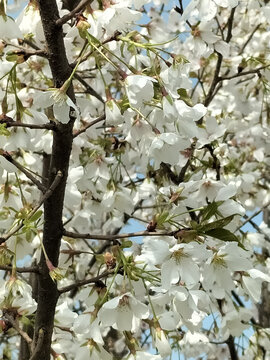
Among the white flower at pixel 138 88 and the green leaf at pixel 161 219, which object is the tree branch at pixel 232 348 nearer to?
the green leaf at pixel 161 219

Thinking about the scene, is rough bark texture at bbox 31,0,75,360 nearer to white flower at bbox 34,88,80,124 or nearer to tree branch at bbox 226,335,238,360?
white flower at bbox 34,88,80,124

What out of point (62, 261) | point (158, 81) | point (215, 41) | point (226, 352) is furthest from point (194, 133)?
point (226, 352)

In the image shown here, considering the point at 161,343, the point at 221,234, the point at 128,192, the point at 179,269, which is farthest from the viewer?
the point at 128,192

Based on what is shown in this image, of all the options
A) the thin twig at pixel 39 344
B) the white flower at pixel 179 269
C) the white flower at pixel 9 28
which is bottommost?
the thin twig at pixel 39 344

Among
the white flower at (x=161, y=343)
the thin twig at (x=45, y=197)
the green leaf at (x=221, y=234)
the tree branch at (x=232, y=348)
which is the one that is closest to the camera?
the green leaf at (x=221, y=234)

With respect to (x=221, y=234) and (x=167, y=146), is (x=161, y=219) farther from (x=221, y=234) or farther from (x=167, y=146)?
(x=167, y=146)

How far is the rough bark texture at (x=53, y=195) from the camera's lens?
1535mm

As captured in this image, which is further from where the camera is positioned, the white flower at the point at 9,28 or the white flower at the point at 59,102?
the white flower at the point at 9,28

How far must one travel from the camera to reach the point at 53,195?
167 centimetres

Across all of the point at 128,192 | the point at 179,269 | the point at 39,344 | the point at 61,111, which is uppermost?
the point at 128,192

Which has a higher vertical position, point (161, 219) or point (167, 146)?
point (167, 146)

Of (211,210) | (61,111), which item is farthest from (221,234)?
(61,111)

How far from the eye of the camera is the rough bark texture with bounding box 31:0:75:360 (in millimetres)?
1535

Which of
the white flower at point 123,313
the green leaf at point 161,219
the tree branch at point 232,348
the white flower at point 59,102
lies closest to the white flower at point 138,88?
the white flower at point 59,102
